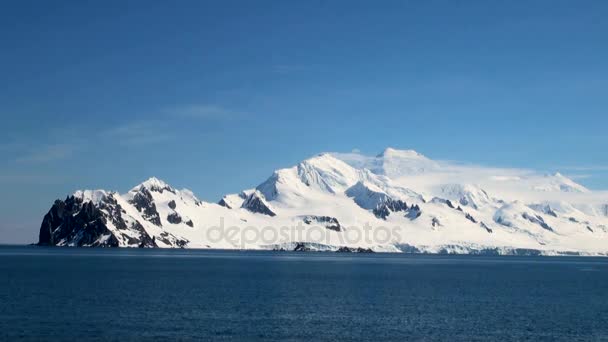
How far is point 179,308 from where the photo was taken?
8981 cm

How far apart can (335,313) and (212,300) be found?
19157 mm

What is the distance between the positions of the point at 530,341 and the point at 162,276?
92224 millimetres

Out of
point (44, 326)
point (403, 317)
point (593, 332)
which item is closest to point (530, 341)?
point (593, 332)

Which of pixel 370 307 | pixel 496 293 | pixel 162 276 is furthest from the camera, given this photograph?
pixel 162 276

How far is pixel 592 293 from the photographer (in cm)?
12538

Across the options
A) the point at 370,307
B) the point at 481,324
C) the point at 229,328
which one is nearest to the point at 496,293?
the point at 370,307

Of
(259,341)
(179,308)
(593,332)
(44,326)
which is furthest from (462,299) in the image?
(44,326)

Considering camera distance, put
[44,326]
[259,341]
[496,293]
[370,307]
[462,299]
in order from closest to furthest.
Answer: [259,341] → [44,326] → [370,307] → [462,299] → [496,293]

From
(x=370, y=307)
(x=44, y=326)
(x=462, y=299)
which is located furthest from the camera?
(x=462, y=299)

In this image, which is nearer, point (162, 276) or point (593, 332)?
point (593, 332)

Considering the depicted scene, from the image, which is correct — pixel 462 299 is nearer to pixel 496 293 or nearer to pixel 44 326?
pixel 496 293

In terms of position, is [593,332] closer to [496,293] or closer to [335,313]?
[335,313]

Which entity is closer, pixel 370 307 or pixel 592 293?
pixel 370 307

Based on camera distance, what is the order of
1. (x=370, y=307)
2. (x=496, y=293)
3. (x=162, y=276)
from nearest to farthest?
(x=370, y=307) < (x=496, y=293) < (x=162, y=276)
